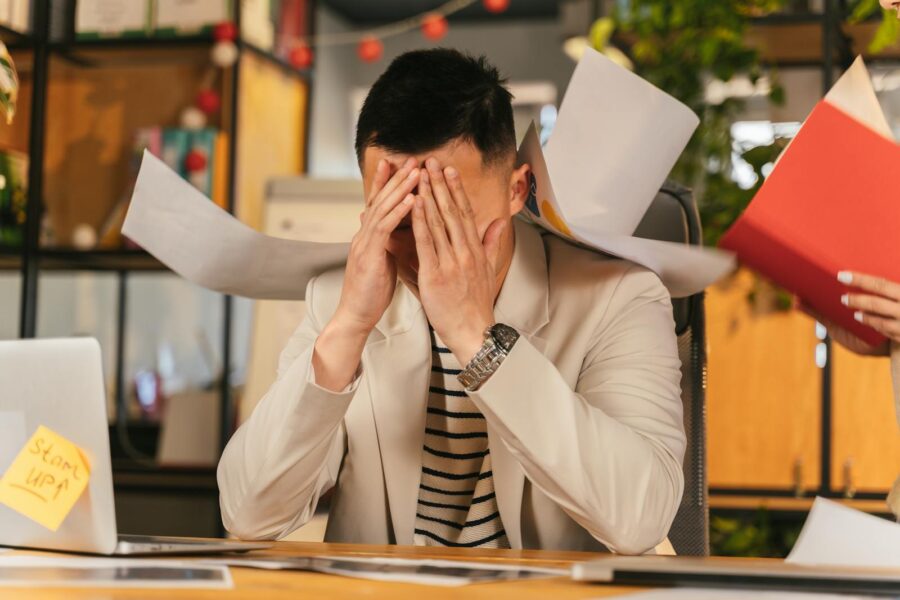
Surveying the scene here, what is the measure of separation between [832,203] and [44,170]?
2.80 metres

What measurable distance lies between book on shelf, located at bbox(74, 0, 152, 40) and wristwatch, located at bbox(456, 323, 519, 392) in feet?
8.38

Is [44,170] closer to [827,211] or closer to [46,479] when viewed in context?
[46,479]

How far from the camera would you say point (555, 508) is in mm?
1338

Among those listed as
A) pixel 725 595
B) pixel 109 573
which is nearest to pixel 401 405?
pixel 109 573

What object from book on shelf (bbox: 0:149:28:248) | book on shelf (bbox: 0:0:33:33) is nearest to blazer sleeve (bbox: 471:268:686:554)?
book on shelf (bbox: 0:149:28:248)

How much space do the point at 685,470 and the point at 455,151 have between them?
591 millimetres

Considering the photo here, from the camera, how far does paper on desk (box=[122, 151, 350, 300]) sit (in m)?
1.21

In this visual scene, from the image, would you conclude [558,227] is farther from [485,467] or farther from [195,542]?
[195,542]

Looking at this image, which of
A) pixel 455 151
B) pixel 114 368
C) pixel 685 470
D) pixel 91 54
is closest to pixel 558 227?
pixel 455 151

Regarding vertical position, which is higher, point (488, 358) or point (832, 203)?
point (832, 203)

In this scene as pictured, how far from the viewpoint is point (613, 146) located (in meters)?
1.36

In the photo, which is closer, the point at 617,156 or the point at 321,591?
the point at 321,591

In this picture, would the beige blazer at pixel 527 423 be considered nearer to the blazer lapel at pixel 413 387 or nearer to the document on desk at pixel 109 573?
the blazer lapel at pixel 413 387

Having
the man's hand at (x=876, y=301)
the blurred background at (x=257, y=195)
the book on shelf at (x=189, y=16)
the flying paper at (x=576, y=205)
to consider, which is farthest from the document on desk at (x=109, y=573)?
the book on shelf at (x=189, y=16)
